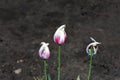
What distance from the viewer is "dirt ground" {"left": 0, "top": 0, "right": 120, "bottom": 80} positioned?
3.42 meters

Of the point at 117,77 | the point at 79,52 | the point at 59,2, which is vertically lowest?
the point at 117,77

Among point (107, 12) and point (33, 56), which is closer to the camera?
point (33, 56)

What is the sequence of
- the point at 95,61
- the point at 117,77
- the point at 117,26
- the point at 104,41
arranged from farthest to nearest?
the point at 117,26 < the point at 104,41 < the point at 95,61 < the point at 117,77

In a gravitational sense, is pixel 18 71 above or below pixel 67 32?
below

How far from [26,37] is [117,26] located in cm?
102

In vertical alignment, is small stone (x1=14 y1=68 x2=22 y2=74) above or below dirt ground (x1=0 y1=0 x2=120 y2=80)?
below

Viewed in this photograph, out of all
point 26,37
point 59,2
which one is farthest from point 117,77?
point 59,2

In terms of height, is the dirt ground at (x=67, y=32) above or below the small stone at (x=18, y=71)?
above

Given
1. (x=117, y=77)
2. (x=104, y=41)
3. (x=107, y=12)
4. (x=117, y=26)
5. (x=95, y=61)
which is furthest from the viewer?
(x=107, y=12)

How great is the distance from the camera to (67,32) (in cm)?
400

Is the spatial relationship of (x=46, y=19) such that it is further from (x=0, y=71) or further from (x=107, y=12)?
(x=0, y=71)

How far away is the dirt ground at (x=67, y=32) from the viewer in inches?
134

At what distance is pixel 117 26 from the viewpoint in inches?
163

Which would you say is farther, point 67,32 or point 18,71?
point 67,32
